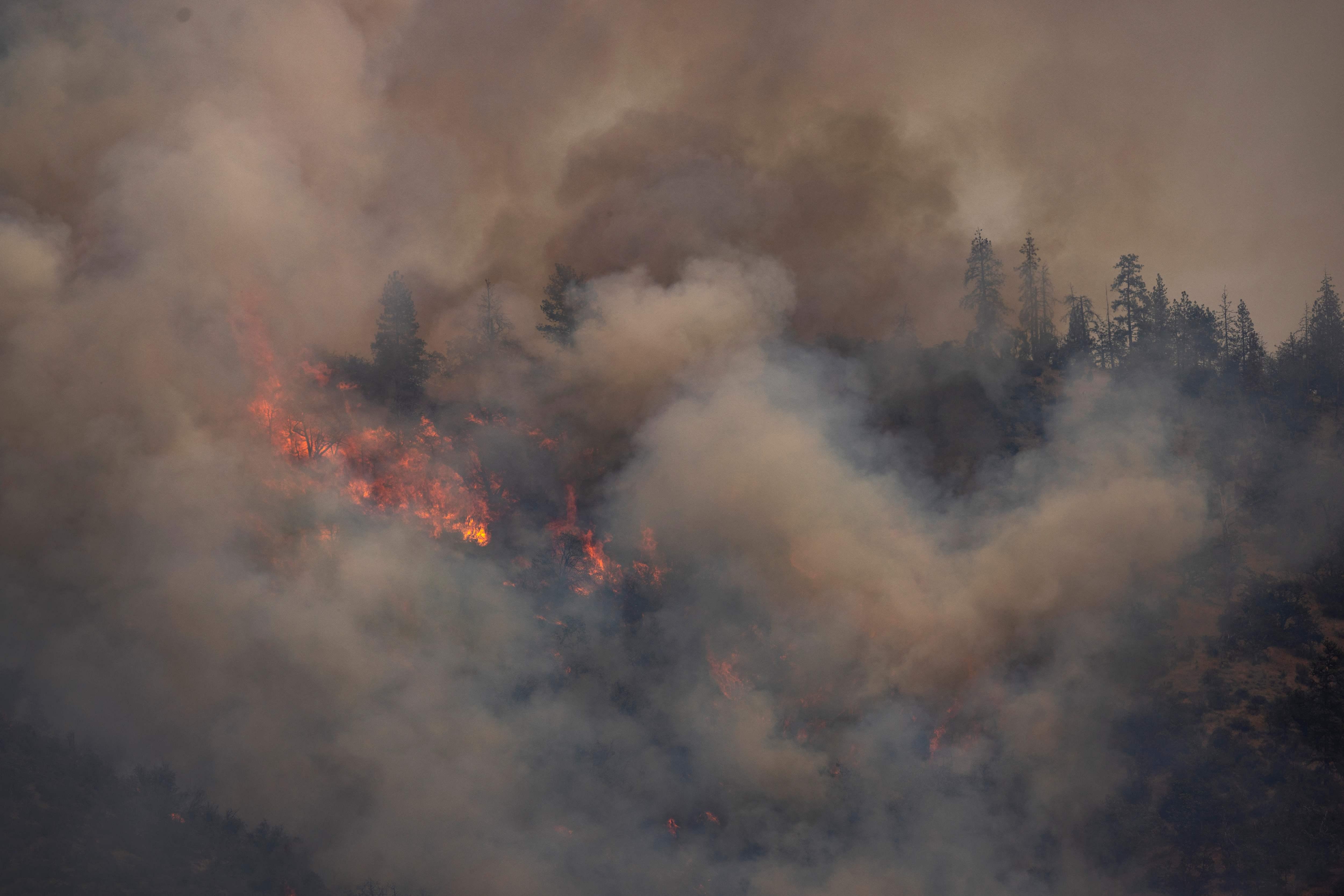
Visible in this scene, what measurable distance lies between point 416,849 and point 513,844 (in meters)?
3.23

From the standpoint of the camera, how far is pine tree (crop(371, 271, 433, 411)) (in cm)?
4228

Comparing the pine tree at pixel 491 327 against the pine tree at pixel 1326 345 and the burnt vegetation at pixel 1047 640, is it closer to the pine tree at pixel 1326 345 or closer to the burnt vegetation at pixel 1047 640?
the burnt vegetation at pixel 1047 640

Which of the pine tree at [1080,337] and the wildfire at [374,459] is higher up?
the pine tree at [1080,337]

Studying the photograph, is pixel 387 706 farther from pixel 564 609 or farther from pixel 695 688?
pixel 695 688

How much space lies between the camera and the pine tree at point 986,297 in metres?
53.1

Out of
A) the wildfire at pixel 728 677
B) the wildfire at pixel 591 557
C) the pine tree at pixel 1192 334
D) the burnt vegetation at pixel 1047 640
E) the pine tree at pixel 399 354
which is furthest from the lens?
the pine tree at pixel 1192 334

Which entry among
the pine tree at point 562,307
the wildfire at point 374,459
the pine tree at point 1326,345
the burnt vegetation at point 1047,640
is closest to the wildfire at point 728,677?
the burnt vegetation at point 1047,640

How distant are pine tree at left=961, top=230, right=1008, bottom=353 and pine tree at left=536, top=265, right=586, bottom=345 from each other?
81.3 ft

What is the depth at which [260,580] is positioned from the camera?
32.1 meters

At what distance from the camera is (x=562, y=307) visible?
47.3m

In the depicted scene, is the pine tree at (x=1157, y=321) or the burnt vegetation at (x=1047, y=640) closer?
the burnt vegetation at (x=1047, y=640)

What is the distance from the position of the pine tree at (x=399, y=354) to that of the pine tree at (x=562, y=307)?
23.2ft

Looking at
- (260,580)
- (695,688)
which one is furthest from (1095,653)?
(260,580)

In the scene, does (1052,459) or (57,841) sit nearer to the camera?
(57,841)
